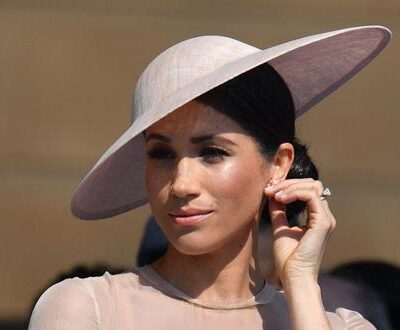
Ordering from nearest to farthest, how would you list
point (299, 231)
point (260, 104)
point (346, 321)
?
point (260, 104), point (299, 231), point (346, 321)

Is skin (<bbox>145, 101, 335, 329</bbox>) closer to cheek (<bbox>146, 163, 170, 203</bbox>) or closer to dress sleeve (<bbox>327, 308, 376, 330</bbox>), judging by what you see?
cheek (<bbox>146, 163, 170, 203</bbox>)

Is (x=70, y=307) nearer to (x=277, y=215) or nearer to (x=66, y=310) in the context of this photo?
(x=66, y=310)

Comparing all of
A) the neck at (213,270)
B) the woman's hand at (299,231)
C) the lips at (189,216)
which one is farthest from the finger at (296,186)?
the lips at (189,216)

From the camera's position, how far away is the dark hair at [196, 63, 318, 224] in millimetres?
3035

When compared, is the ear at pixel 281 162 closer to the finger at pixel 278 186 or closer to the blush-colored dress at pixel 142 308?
the finger at pixel 278 186

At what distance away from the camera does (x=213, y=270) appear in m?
3.16

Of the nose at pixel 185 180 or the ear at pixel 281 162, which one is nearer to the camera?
the nose at pixel 185 180

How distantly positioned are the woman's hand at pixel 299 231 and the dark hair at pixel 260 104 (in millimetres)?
89

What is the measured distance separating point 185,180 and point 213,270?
0.27m

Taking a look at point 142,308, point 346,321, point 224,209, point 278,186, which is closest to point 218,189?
point 224,209

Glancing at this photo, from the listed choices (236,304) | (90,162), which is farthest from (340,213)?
(236,304)

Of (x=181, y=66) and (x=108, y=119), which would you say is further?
(x=108, y=119)

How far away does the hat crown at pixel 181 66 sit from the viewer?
A: 3043 millimetres

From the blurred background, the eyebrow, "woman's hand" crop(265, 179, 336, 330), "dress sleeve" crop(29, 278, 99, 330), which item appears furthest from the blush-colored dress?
the blurred background
